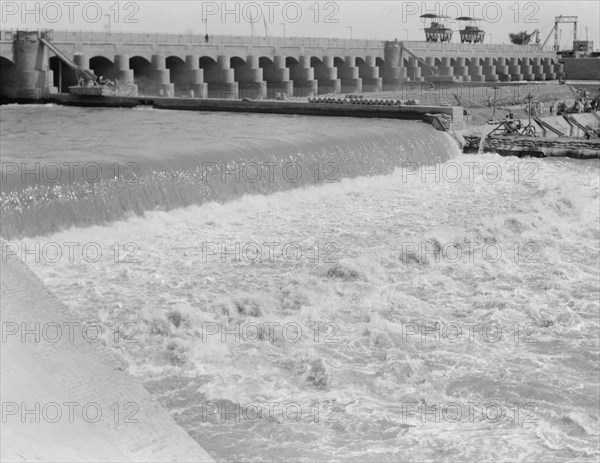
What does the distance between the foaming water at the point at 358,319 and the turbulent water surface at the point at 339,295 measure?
0.04 m

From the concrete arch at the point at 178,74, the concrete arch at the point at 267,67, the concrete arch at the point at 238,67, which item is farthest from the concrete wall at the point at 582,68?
the concrete arch at the point at 178,74

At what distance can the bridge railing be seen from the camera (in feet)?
157

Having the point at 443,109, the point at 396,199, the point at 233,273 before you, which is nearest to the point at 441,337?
the point at 233,273

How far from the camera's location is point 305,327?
1309 centimetres

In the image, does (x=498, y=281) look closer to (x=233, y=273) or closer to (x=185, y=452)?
(x=233, y=273)

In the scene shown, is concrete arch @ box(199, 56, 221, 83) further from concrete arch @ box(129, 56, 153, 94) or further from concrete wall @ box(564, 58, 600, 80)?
concrete wall @ box(564, 58, 600, 80)

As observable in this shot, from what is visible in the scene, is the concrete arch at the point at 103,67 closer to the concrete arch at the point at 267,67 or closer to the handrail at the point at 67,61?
the handrail at the point at 67,61

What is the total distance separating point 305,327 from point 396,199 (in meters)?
10.7

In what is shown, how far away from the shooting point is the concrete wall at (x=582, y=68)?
3509 inches

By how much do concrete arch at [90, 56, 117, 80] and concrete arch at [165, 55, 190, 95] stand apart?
4388 mm

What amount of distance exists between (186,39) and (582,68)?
51539 mm

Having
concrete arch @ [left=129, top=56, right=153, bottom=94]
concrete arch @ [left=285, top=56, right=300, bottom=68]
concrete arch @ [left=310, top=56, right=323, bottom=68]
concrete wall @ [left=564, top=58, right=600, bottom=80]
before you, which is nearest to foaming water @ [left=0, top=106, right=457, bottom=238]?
concrete arch @ [left=129, top=56, right=153, bottom=94]

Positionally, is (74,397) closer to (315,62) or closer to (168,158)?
(168,158)

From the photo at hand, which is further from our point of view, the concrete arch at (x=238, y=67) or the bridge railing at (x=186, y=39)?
the concrete arch at (x=238, y=67)
